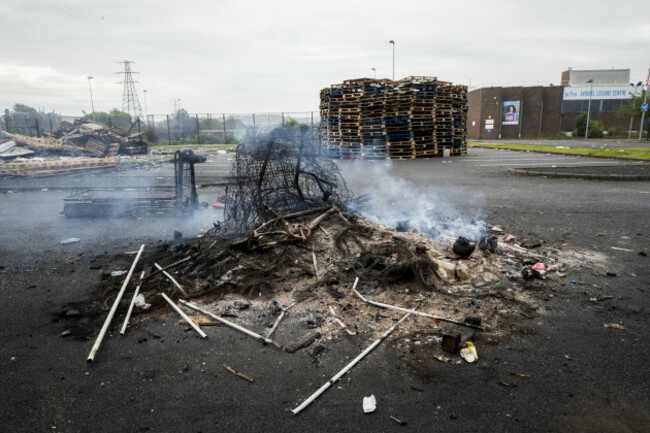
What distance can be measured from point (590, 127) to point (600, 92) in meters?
10.5

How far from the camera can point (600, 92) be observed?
4866cm

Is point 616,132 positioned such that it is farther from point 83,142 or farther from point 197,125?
point 83,142

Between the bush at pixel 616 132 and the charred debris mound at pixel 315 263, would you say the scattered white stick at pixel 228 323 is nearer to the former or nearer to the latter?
the charred debris mound at pixel 315 263

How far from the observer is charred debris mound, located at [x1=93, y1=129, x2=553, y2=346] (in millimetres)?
4137

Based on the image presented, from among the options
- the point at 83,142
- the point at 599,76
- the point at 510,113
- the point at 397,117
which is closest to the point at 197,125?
the point at 83,142

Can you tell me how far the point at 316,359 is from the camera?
10.8 feet

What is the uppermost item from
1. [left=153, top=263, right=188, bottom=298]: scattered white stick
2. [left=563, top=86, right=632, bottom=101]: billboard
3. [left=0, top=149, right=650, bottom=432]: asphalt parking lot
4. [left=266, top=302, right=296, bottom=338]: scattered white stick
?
[left=563, top=86, right=632, bottom=101]: billboard

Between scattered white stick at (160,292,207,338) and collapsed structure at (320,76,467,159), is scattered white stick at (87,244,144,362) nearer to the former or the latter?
scattered white stick at (160,292,207,338)

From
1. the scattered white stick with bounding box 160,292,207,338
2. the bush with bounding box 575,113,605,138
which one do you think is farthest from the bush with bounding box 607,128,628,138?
the scattered white stick with bounding box 160,292,207,338

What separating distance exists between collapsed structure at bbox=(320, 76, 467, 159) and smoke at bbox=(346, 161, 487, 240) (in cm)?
697

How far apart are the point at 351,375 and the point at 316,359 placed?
36 centimetres

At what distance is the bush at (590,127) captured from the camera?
1644 inches

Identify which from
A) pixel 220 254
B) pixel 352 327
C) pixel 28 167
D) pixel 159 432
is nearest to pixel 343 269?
pixel 352 327

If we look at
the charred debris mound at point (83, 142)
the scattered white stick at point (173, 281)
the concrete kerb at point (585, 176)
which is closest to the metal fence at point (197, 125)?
the charred debris mound at point (83, 142)
